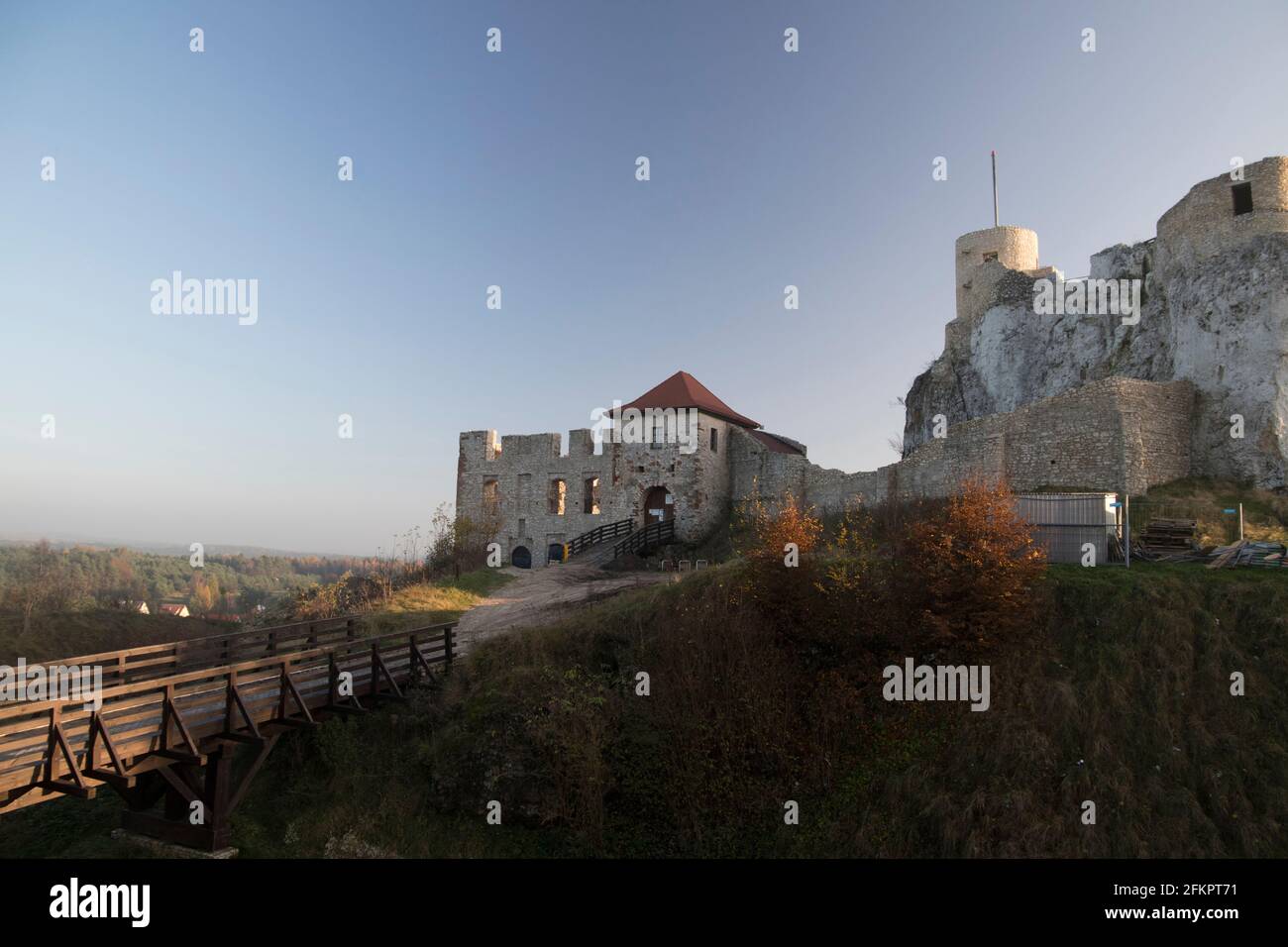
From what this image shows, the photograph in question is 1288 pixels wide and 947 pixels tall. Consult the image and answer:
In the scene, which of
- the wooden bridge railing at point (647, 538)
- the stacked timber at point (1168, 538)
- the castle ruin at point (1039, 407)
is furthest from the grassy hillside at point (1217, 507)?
the wooden bridge railing at point (647, 538)

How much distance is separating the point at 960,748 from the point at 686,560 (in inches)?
606

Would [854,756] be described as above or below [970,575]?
below

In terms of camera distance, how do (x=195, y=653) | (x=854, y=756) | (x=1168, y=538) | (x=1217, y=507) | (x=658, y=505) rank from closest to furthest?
(x=854, y=756) → (x=195, y=653) → (x=1168, y=538) → (x=1217, y=507) → (x=658, y=505)

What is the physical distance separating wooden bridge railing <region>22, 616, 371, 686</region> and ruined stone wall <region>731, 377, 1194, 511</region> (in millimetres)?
16992

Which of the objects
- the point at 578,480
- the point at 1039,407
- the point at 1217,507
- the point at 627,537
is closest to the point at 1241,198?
the point at 1039,407

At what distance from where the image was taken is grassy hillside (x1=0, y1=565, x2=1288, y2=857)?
948 cm

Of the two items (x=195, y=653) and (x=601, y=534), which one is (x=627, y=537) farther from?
(x=195, y=653)

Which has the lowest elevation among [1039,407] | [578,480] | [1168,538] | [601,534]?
[601,534]

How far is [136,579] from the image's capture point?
245 ft

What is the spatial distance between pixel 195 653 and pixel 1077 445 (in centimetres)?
2176

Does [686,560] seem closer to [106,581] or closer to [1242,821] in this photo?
[1242,821]

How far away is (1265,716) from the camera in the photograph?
10.1m

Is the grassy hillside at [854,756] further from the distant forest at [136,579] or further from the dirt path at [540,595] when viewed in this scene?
the distant forest at [136,579]
